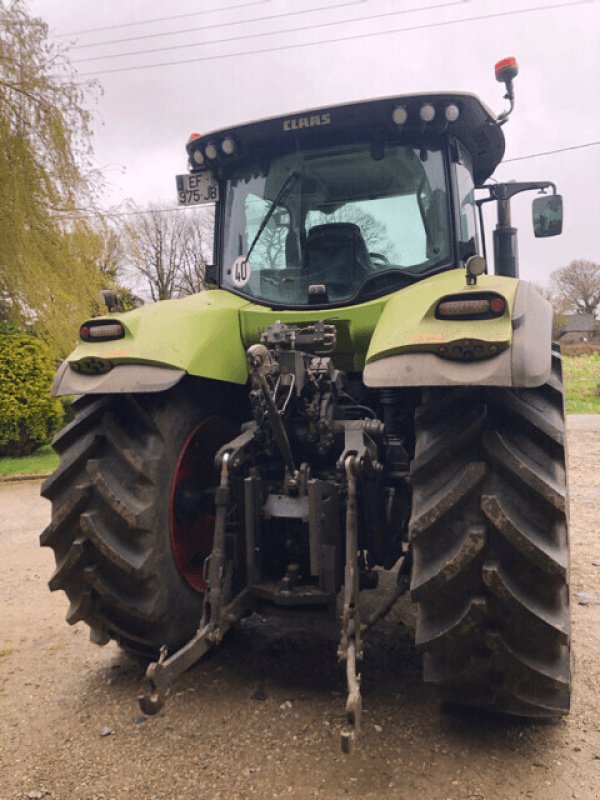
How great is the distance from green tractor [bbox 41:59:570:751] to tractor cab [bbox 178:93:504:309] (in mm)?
11

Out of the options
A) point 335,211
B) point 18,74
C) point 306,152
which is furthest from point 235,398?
point 18,74

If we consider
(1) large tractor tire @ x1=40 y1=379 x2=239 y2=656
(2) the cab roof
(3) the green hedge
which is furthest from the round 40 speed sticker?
(3) the green hedge

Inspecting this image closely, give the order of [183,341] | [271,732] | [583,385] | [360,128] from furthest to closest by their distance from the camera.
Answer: [583,385]
[360,128]
[183,341]
[271,732]

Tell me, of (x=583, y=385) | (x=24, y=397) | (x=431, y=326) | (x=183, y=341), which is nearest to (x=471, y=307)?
(x=431, y=326)

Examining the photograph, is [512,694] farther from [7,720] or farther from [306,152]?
[306,152]

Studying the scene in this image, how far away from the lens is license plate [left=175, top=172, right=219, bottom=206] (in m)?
3.66

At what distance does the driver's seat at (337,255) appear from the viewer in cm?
323

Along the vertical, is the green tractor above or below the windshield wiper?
below

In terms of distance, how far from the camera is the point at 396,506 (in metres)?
2.81

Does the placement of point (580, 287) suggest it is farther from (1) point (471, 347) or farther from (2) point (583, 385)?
(1) point (471, 347)

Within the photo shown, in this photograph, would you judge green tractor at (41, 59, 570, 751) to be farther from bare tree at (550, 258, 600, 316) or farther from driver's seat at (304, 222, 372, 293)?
bare tree at (550, 258, 600, 316)

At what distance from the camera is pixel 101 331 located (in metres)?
2.92

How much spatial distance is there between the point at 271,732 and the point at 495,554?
1.10 m

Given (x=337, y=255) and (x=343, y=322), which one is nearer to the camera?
(x=343, y=322)
